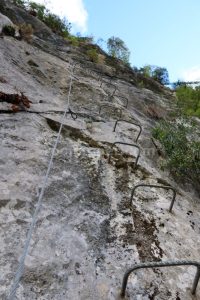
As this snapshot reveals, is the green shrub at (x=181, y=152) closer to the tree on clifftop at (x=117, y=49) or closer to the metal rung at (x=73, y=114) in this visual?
the metal rung at (x=73, y=114)

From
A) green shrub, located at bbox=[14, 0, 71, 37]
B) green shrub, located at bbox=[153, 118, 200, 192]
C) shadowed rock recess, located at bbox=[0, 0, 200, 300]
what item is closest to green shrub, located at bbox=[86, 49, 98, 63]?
green shrub, located at bbox=[14, 0, 71, 37]

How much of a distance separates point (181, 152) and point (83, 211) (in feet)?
12.8

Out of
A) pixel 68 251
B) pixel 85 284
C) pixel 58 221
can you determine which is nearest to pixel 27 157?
pixel 58 221

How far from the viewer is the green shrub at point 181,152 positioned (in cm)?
691

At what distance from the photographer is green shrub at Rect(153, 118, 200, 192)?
691 centimetres

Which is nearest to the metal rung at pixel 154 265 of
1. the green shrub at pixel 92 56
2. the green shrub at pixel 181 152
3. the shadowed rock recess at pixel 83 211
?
the shadowed rock recess at pixel 83 211

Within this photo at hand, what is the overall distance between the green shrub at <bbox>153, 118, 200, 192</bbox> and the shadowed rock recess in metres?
0.44

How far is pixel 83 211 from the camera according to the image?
4223mm

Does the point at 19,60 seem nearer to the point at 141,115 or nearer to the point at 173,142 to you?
the point at 141,115

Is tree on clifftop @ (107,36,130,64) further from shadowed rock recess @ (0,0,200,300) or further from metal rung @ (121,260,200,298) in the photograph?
metal rung @ (121,260,200,298)

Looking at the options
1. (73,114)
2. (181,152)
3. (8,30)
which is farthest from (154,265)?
(8,30)

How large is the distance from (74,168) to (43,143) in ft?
2.48

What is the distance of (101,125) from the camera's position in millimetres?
7578

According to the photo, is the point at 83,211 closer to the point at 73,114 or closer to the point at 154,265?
the point at 154,265
